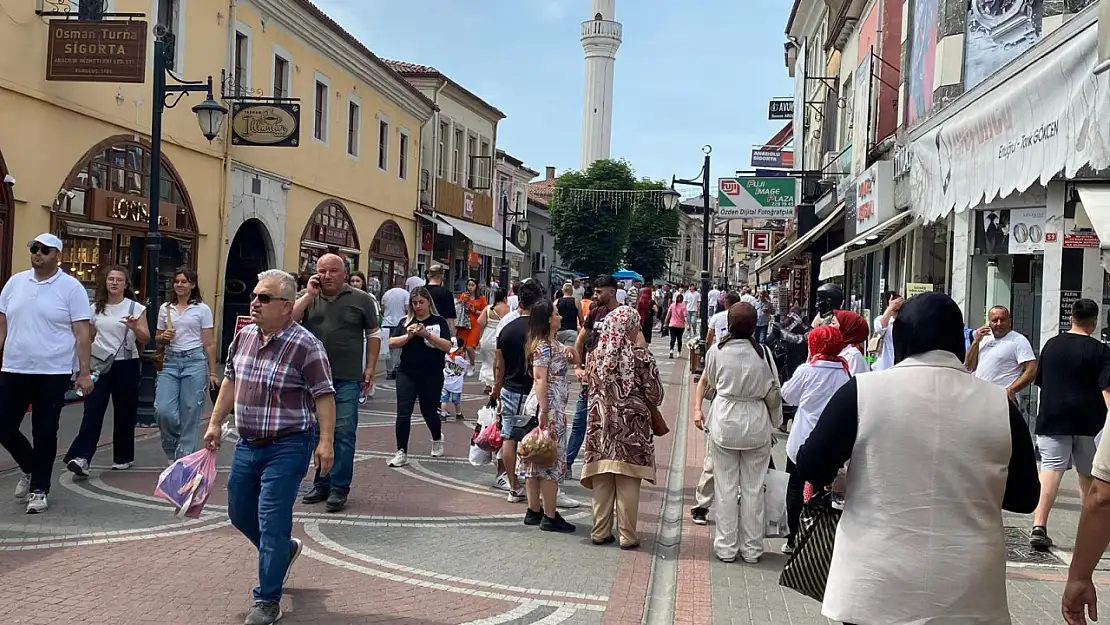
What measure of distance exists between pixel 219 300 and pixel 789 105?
34.4 meters

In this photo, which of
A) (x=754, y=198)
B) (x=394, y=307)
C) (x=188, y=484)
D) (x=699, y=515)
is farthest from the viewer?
(x=754, y=198)

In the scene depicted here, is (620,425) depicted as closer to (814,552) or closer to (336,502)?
(336,502)

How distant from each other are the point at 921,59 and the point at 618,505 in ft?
33.8

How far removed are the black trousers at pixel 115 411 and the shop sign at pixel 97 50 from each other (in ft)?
16.4

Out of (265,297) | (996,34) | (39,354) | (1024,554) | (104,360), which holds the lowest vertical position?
(1024,554)

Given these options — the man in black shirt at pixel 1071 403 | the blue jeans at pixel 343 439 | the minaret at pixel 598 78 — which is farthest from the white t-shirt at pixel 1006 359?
the minaret at pixel 598 78

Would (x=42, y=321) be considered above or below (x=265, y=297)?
below

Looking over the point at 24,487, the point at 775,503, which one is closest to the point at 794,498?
the point at 775,503

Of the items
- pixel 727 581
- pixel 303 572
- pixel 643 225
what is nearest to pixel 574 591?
pixel 727 581

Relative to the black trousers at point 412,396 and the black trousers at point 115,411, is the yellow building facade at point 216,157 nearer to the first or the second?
the black trousers at point 115,411

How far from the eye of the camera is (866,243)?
625 inches

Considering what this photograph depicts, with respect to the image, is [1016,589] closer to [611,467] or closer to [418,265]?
[611,467]

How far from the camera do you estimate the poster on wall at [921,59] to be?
531 inches

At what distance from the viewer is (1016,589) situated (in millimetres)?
5910
